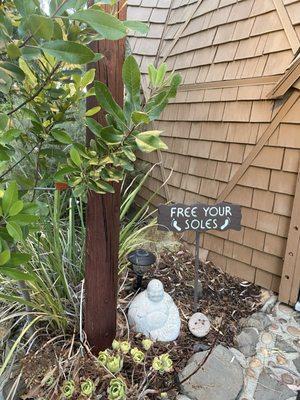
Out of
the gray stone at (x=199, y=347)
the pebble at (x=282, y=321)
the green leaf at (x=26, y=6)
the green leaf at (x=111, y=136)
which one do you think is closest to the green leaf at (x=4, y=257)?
the green leaf at (x=111, y=136)

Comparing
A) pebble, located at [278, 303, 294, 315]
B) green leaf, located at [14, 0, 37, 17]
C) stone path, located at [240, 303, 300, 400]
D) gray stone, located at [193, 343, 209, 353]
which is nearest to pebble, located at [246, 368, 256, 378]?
stone path, located at [240, 303, 300, 400]

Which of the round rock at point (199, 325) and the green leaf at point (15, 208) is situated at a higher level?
the green leaf at point (15, 208)

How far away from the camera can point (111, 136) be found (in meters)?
0.96

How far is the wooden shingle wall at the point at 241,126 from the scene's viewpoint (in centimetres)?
232

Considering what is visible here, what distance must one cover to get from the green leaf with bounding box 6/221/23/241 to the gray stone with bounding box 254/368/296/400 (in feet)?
5.07

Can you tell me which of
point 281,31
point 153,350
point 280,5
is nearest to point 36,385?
point 153,350

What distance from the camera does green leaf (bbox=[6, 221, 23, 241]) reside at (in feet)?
2.62

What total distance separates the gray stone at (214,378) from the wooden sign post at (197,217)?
1.29 feet

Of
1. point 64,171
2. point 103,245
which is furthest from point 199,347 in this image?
point 64,171

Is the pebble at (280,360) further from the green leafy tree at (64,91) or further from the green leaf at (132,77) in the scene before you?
the green leaf at (132,77)

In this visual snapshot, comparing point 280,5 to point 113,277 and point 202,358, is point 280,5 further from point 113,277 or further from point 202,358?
point 202,358

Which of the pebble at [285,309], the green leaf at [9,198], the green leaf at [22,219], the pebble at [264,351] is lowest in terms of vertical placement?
the pebble at [264,351]

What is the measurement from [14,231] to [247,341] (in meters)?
1.74

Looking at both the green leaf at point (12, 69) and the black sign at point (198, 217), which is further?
the black sign at point (198, 217)
